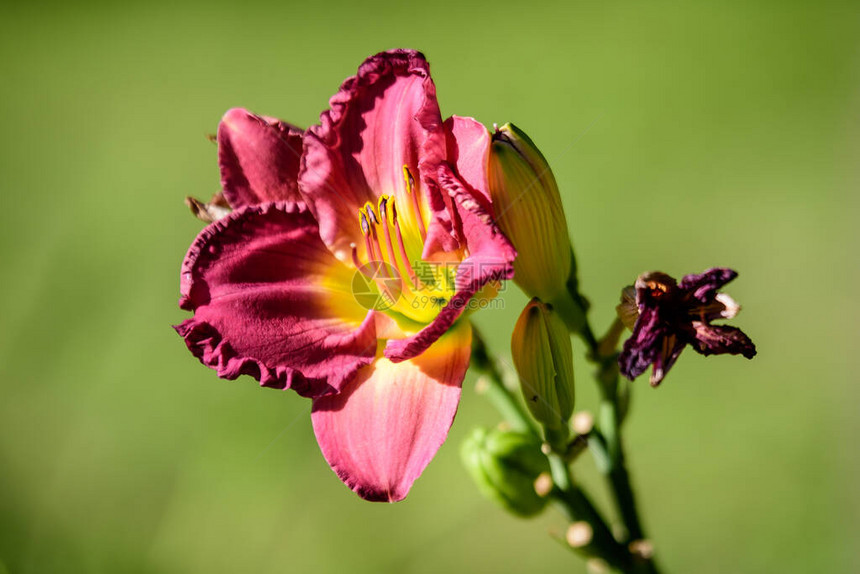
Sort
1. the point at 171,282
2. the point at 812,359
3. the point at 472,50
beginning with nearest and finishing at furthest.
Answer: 1. the point at 812,359
2. the point at 171,282
3. the point at 472,50

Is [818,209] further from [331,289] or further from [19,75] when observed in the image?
[19,75]

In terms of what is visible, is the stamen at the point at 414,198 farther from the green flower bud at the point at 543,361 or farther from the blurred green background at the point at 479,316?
the blurred green background at the point at 479,316

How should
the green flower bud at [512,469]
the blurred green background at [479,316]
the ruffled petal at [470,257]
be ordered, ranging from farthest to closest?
the blurred green background at [479,316]
the green flower bud at [512,469]
the ruffled petal at [470,257]

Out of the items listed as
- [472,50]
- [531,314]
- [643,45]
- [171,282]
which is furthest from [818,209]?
[171,282]

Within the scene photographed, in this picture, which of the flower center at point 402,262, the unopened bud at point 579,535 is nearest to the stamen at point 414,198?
the flower center at point 402,262

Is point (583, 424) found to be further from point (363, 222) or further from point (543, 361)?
point (363, 222)
